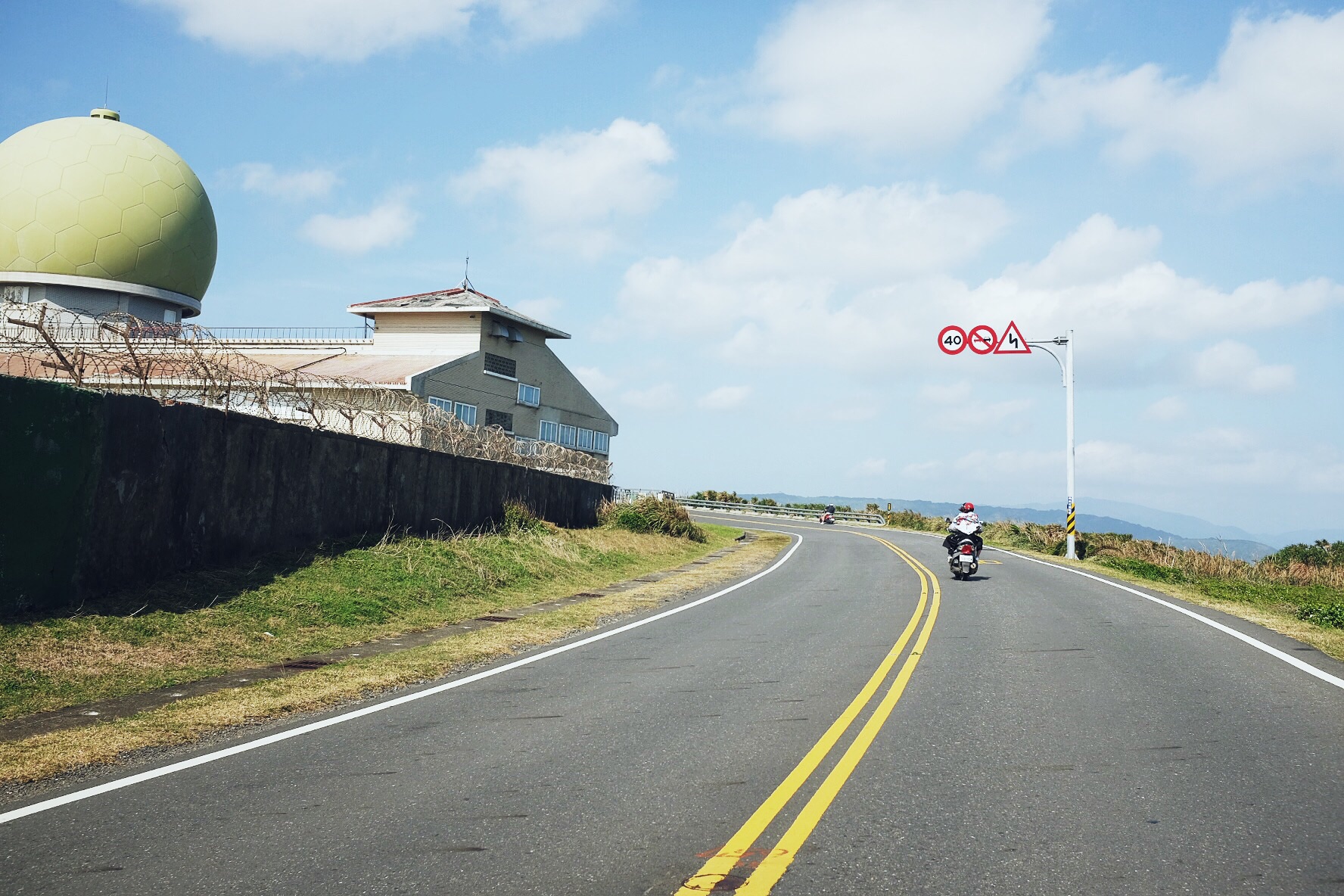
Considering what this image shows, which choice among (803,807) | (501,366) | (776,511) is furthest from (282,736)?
(776,511)

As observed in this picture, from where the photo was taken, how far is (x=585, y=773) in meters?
6.14

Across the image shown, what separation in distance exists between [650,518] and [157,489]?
23197mm

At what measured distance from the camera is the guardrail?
2842 inches

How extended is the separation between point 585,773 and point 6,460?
7.20 meters

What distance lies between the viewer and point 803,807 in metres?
5.46

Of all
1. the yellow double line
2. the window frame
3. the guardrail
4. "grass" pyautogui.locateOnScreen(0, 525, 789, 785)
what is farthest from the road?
the guardrail

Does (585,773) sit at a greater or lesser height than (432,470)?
lesser

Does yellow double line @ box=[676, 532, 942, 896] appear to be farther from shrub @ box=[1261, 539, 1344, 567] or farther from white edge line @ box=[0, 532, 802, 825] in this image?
shrub @ box=[1261, 539, 1344, 567]

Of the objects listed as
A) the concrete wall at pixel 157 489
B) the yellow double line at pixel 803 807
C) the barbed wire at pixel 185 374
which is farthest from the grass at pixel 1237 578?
the barbed wire at pixel 185 374

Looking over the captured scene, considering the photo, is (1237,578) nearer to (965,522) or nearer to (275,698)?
(965,522)

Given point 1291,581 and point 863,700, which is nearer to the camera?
point 863,700

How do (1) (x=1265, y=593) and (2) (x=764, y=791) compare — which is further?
(1) (x=1265, y=593)

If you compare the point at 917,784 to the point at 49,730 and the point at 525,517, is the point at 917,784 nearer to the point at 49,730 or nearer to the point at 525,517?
the point at 49,730

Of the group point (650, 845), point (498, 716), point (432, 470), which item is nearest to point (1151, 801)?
point (650, 845)
